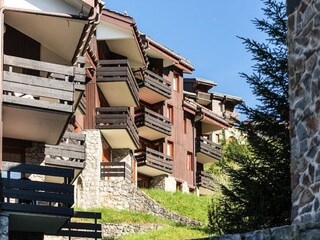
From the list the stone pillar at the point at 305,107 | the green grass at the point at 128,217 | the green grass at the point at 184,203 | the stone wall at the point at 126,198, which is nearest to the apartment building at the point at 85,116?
the stone wall at the point at 126,198

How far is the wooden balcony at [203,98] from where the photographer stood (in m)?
71.9

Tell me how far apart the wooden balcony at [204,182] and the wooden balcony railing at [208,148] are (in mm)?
1613

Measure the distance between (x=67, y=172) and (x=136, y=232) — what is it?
15050 millimetres

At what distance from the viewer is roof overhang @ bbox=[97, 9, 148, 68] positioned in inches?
1660

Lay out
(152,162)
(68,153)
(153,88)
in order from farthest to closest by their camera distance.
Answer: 1. (153,88)
2. (152,162)
3. (68,153)

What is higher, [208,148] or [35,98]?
[208,148]

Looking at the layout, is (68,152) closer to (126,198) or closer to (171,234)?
(171,234)

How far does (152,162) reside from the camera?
5159cm

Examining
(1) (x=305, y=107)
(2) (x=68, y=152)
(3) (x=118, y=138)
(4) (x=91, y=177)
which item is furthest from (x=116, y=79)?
(1) (x=305, y=107)

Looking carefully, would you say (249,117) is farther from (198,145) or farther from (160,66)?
(198,145)

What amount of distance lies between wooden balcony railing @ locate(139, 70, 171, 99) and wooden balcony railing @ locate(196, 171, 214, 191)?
7.12 meters

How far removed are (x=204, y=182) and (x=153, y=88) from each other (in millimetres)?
9367

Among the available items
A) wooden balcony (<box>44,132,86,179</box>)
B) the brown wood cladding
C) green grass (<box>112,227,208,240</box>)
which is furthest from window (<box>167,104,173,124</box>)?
wooden balcony (<box>44,132,86,179</box>)

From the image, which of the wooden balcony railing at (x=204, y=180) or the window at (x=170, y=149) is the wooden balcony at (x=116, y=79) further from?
the wooden balcony railing at (x=204, y=180)
